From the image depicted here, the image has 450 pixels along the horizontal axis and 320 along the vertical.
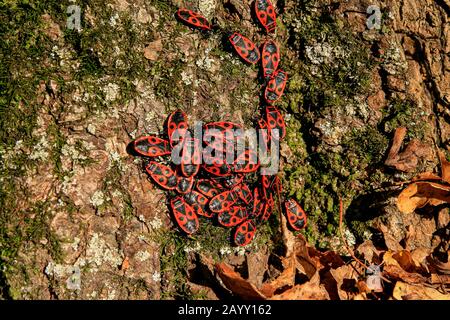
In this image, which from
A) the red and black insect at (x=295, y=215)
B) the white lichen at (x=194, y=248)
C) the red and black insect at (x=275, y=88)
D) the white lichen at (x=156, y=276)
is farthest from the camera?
the red and black insect at (x=275, y=88)

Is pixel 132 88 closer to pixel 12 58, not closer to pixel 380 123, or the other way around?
pixel 12 58

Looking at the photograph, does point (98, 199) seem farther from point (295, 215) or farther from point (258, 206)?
point (295, 215)

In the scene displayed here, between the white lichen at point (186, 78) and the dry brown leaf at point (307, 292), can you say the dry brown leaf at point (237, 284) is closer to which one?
the dry brown leaf at point (307, 292)

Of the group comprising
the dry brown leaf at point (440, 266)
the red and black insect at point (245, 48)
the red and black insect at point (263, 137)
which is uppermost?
the red and black insect at point (245, 48)

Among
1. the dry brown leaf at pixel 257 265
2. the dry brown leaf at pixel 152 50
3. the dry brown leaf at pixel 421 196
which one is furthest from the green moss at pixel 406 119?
the dry brown leaf at pixel 152 50

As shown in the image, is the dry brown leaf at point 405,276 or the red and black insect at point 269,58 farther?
the red and black insect at point 269,58

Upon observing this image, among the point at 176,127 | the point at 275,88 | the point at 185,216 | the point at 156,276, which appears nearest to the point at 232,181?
the point at 185,216
